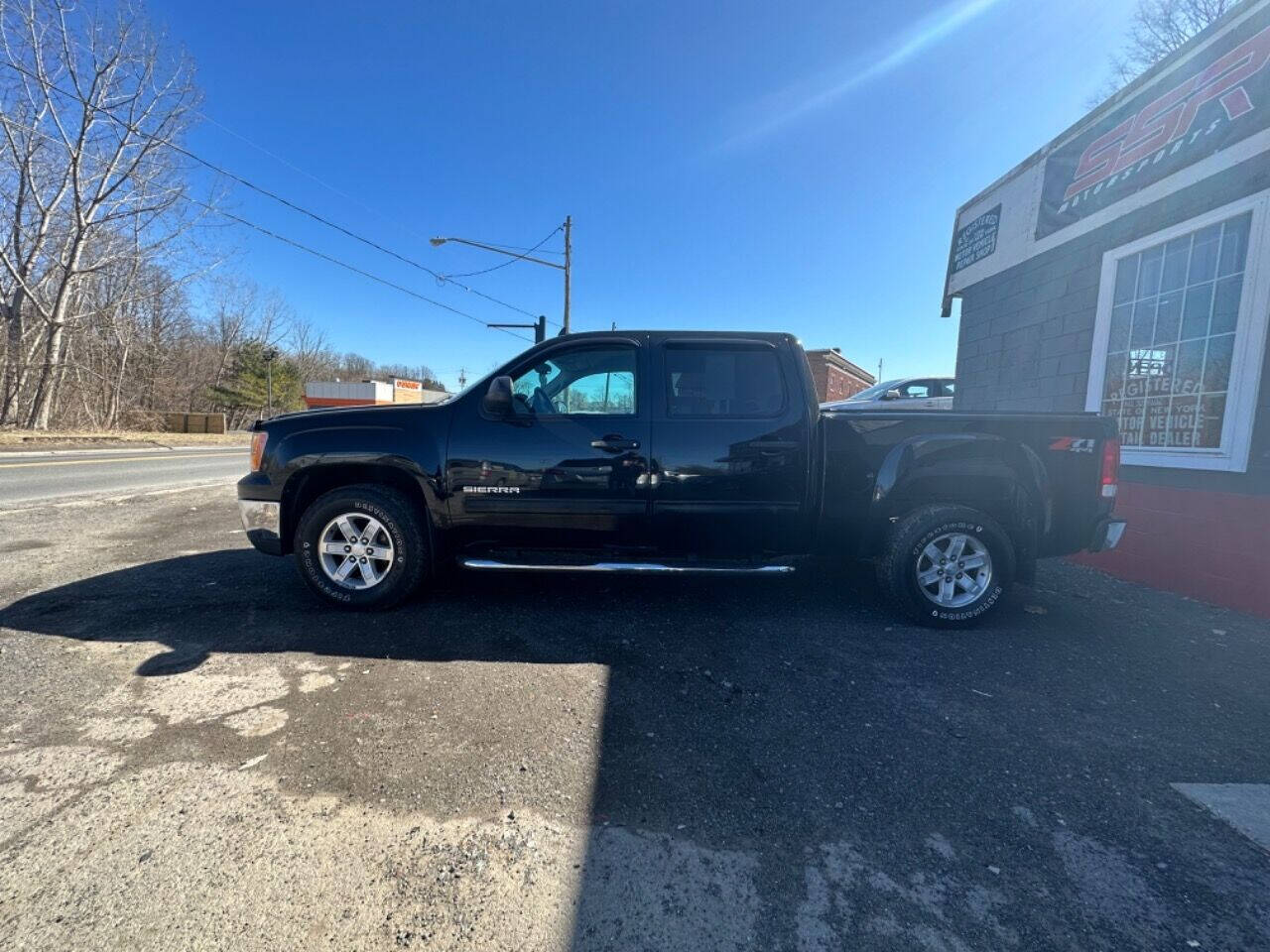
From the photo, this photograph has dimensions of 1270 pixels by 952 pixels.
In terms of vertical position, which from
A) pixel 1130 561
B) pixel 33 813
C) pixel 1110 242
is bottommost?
pixel 33 813

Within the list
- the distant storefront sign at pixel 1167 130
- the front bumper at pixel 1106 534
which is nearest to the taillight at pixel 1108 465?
the front bumper at pixel 1106 534

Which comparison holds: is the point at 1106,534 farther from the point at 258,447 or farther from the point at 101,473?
the point at 101,473

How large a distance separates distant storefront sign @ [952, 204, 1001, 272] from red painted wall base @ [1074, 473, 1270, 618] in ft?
13.7

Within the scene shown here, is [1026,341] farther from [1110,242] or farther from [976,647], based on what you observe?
[976,647]

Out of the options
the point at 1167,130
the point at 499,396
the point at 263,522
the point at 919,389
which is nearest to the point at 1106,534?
the point at 499,396

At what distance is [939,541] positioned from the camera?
3803 mm

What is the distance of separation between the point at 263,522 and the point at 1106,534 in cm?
576

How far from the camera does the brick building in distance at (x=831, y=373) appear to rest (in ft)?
84.7

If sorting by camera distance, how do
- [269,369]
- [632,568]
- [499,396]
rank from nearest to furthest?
1. [499,396]
2. [632,568]
3. [269,369]

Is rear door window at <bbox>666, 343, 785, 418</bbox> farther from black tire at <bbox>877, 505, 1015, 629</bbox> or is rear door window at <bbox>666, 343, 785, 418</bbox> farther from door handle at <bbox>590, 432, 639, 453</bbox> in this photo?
black tire at <bbox>877, 505, 1015, 629</bbox>

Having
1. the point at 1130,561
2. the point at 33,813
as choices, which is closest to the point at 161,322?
the point at 33,813

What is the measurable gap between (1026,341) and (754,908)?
7603mm

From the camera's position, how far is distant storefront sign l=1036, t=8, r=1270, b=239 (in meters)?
4.54

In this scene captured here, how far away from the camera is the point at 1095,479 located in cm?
375
